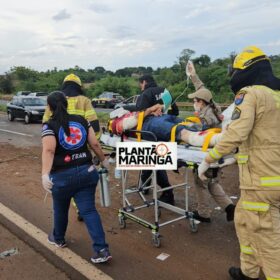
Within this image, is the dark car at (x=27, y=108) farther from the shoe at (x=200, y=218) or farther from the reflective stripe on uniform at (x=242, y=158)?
the reflective stripe on uniform at (x=242, y=158)

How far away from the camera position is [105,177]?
4.06 meters

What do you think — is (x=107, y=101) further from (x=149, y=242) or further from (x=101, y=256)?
(x=101, y=256)

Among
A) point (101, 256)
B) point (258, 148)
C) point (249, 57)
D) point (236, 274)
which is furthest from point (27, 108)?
point (258, 148)

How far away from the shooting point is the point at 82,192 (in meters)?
3.61

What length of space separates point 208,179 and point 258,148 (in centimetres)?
168

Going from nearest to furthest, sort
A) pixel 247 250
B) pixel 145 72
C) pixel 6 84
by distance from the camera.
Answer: pixel 247 250, pixel 145 72, pixel 6 84

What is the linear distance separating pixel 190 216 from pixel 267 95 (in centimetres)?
209

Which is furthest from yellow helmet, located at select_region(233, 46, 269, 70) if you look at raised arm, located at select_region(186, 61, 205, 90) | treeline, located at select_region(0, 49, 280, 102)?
treeline, located at select_region(0, 49, 280, 102)

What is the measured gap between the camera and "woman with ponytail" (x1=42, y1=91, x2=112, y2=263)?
3.39 metres

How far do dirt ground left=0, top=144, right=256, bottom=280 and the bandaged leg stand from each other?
47.8 inches

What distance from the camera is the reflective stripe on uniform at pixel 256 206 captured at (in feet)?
8.96

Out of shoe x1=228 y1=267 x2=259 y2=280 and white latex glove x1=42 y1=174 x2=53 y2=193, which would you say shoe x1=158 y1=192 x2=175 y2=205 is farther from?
white latex glove x1=42 y1=174 x2=53 y2=193

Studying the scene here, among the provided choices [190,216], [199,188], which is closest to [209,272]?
[190,216]

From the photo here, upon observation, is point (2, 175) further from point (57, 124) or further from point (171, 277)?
point (171, 277)
